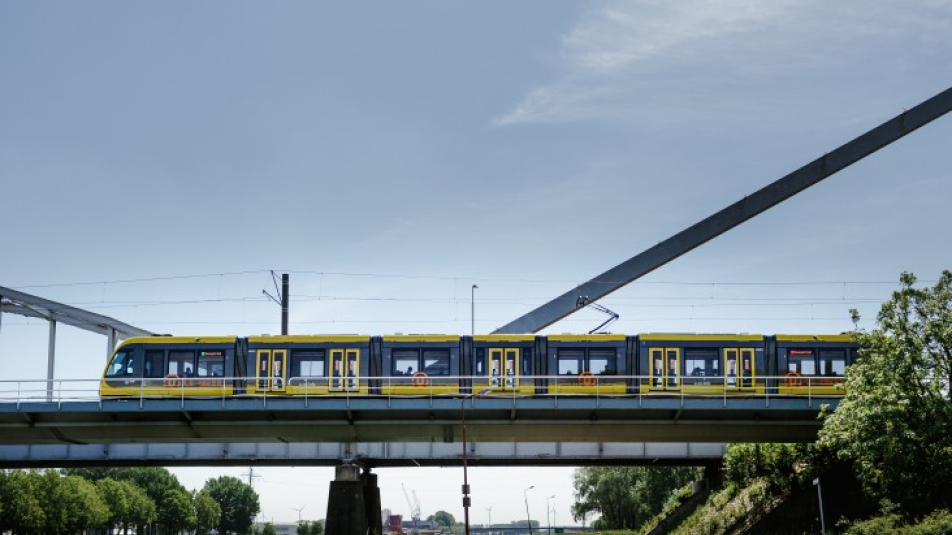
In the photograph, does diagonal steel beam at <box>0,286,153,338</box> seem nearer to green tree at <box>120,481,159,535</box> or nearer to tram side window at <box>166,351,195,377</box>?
tram side window at <box>166,351,195,377</box>

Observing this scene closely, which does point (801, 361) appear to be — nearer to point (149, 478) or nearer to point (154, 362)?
point (154, 362)

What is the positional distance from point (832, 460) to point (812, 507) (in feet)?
8.28

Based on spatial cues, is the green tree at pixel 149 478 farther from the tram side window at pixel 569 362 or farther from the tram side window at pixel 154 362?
the tram side window at pixel 569 362

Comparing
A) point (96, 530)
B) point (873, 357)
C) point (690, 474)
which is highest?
point (873, 357)

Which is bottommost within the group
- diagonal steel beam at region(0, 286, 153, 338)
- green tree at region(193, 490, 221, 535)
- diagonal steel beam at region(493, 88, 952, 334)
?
green tree at region(193, 490, 221, 535)

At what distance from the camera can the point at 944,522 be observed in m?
36.8

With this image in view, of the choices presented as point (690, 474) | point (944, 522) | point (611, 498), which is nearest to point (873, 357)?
point (944, 522)

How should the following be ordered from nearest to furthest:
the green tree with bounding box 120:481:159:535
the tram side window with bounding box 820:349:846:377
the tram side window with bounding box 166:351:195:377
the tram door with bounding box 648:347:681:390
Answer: the tram door with bounding box 648:347:681:390 → the tram side window with bounding box 820:349:846:377 → the tram side window with bounding box 166:351:195:377 → the green tree with bounding box 120:481:159:535

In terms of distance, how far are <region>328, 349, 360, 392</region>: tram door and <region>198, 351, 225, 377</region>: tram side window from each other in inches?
211

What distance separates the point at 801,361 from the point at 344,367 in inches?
848

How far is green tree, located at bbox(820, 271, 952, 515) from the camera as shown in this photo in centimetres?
4128

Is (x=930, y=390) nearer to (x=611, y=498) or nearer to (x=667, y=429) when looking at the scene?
(x=667, y=429)

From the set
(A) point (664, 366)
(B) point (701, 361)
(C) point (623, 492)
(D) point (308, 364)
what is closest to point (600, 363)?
(A) point (664, 366)

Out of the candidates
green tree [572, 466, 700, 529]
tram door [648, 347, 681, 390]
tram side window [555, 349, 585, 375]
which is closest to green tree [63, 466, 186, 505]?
green tree [572, 466, 700, 529]
